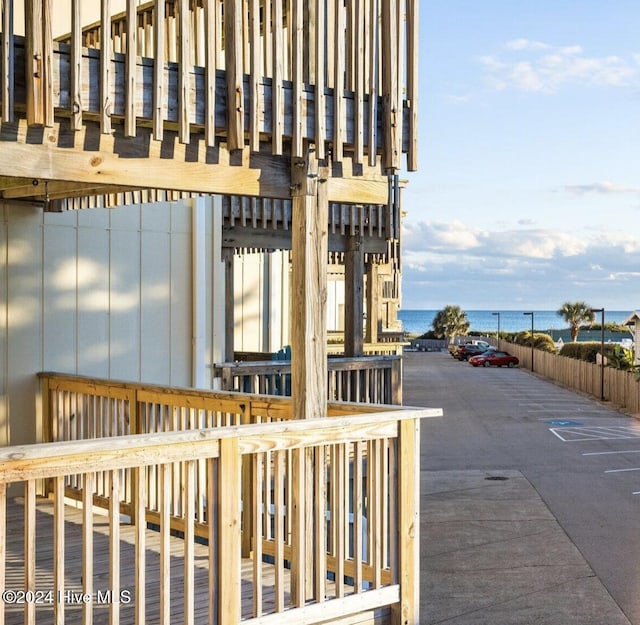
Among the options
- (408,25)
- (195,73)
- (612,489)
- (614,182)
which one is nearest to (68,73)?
(195,73)

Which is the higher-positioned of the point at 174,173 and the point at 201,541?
the point at 174,173

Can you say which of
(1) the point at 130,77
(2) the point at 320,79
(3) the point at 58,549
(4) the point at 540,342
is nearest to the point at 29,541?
(3) the point at 58,549

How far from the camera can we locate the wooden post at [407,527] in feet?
22.2

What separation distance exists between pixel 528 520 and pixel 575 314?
71260mm

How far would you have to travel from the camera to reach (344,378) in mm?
15500

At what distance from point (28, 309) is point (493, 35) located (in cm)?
3745

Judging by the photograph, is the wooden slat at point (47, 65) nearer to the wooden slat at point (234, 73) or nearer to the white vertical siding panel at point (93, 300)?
the wooden slat at point (234, 73)

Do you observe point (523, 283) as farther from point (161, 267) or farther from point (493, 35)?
point (161, 267)

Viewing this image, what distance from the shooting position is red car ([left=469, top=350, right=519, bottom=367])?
59.3 meters

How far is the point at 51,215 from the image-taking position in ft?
32.9

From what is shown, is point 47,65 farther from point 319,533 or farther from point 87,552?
point 319,533

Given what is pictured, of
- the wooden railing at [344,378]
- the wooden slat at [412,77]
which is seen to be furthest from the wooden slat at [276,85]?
the wooden railing at [344,378]

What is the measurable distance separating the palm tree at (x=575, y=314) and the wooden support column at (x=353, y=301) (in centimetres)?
A: 6654

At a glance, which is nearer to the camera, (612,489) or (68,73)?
(68,73)
